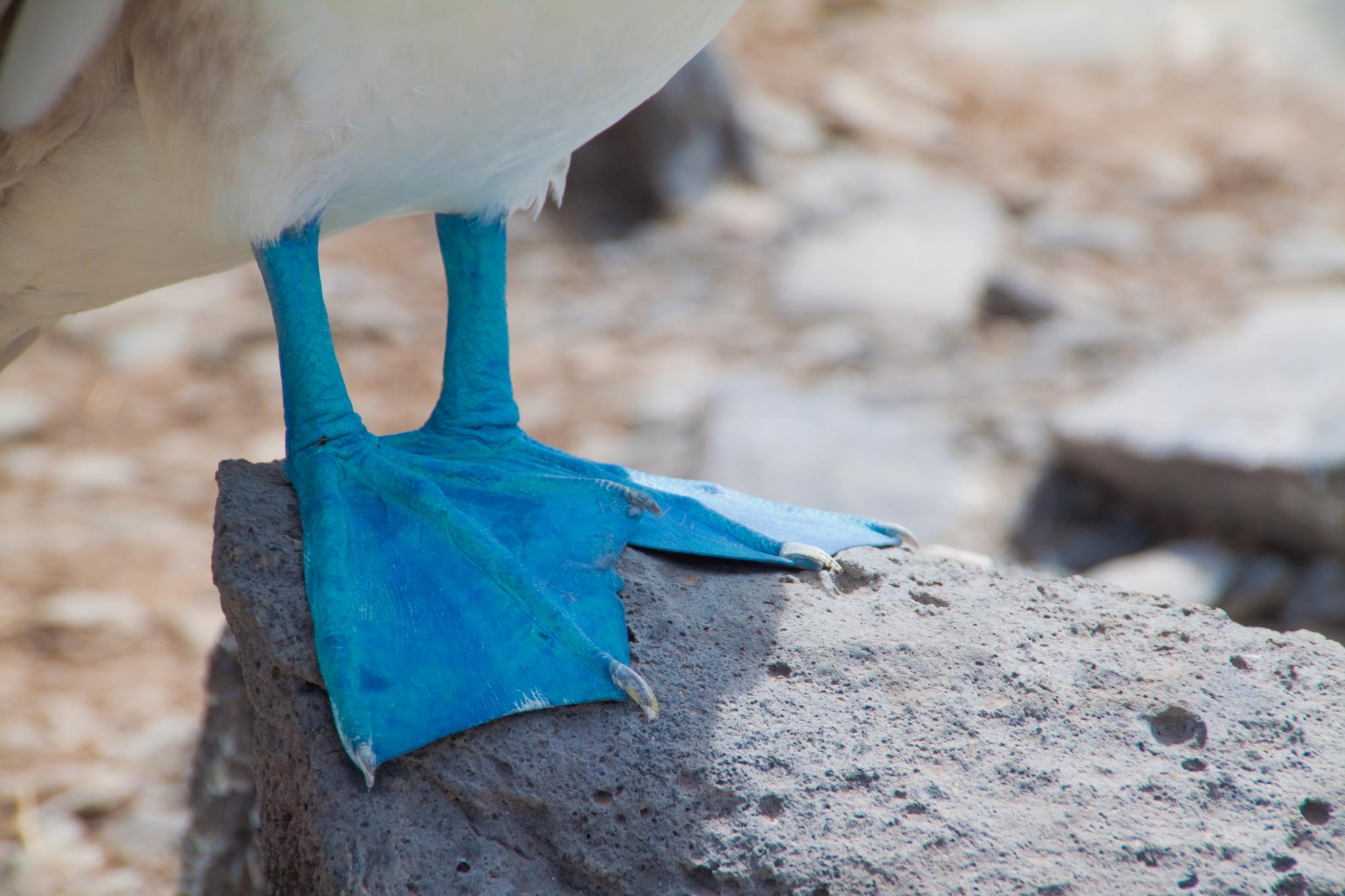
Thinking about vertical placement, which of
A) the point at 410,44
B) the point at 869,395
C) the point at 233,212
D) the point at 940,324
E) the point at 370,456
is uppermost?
the point at 940,324

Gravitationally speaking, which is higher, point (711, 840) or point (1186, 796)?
point (1186, 796)

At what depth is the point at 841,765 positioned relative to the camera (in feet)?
4.76

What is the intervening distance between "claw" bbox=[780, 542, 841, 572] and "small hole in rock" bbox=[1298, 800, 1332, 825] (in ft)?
2.13

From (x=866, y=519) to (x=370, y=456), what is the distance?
76 cm

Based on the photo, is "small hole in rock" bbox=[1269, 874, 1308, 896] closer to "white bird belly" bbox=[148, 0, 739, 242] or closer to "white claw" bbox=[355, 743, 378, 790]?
"white claw" bbox=[355, 743, 378, 790]

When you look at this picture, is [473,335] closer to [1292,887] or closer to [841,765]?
[841,765]

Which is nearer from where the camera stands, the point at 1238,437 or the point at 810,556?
the point at 810,556

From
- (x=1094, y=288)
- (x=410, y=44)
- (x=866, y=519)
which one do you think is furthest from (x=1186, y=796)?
(x=1094, y=288)

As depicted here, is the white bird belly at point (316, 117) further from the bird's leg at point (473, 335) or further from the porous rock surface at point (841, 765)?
the porous rock surface at point (841, 765)

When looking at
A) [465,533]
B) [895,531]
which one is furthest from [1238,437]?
[465,533]

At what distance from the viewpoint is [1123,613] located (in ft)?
5.51

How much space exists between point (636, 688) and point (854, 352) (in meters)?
3.22

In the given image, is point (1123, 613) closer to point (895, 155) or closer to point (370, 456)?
point (370, 456)

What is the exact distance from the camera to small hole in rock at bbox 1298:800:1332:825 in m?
1.37
